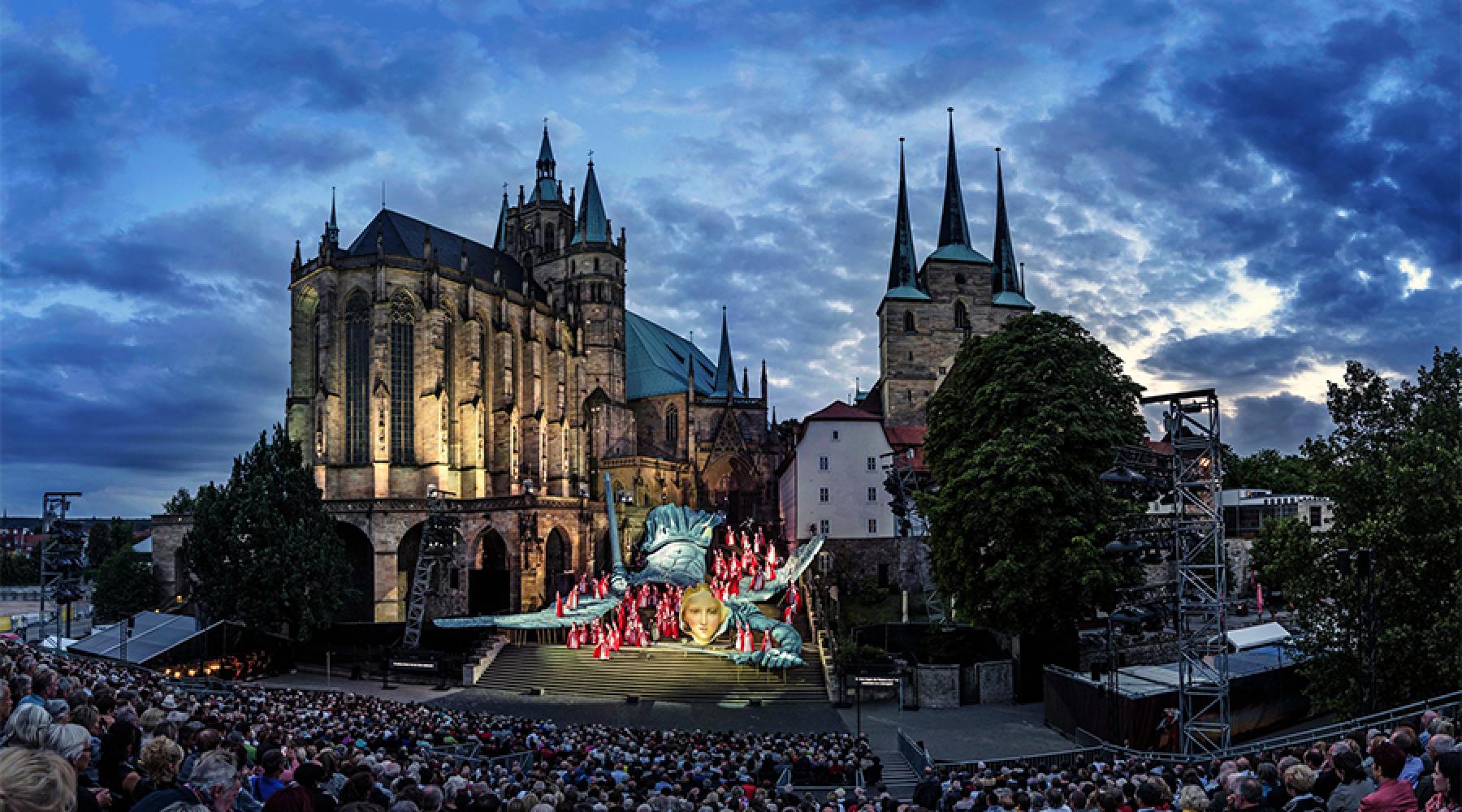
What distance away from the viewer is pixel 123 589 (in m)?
55.0

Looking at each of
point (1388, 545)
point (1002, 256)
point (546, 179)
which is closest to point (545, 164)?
point (546, 179)

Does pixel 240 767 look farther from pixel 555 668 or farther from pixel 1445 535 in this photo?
pixel 555 668

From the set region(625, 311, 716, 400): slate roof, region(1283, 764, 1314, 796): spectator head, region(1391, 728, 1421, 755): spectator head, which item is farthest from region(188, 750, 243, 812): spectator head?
region(625, 311, 716, 400): slate roof

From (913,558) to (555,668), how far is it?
21228mm

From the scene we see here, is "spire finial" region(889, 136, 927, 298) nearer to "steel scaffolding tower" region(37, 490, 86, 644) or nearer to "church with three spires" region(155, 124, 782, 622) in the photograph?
"church with three spires" region(155, 124, 782, 622)

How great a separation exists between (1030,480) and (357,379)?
37.5 m

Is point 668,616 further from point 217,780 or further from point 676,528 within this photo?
point 217,780

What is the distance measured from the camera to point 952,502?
110 feet

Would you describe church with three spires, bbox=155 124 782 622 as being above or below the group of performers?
above

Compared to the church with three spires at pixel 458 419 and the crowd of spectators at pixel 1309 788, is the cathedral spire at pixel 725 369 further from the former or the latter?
the crowd of spectators at pixel 1309 788

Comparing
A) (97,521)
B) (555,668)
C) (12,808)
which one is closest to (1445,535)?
(12,808)

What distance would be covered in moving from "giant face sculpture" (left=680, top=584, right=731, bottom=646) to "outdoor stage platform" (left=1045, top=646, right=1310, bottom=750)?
1331 centimetres

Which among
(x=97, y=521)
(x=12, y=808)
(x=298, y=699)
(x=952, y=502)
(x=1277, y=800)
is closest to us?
(x=12, y=808)

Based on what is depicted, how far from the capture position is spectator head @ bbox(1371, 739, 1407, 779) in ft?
22.4
